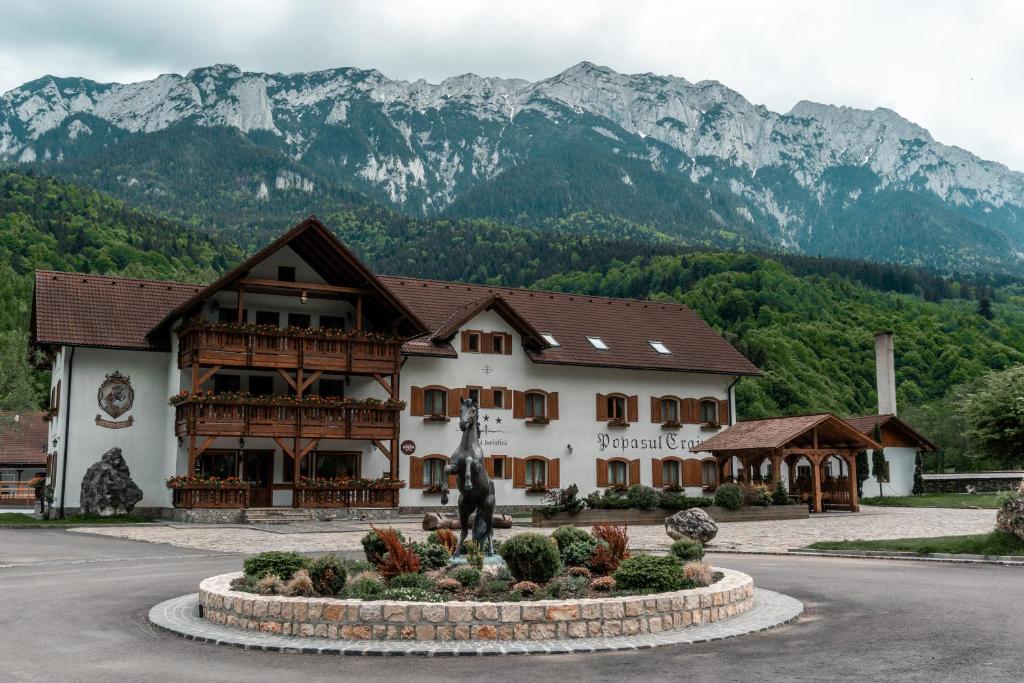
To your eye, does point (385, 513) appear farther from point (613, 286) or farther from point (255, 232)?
point (255, 232)

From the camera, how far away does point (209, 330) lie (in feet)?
110

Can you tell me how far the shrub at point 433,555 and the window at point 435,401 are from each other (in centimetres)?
2420

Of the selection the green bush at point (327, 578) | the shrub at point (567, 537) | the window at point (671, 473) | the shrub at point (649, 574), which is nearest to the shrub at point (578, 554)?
the shrub at point (567, 537)

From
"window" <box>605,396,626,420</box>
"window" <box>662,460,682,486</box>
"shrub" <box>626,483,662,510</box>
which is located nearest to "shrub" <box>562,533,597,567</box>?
"shrub" <box>626,483,662,510</box>

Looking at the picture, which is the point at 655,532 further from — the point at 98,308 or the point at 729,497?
the point at 98,308

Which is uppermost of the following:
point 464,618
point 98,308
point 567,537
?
point 98,308

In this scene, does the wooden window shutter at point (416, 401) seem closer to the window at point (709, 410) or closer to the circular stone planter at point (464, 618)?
the window at point (709, 410)

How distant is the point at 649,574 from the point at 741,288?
291ft

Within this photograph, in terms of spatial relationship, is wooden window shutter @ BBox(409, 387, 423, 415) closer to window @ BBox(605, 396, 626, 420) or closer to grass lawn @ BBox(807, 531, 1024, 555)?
window @ BBox(605, 396, 626, 420)

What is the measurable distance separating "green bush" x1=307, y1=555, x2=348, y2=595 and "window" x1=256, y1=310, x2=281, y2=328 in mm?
25319

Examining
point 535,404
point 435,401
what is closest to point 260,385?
point 435,401

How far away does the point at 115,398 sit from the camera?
35688mm

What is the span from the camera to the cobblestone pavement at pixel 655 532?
77.4 feet

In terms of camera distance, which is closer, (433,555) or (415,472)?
(433,555)
